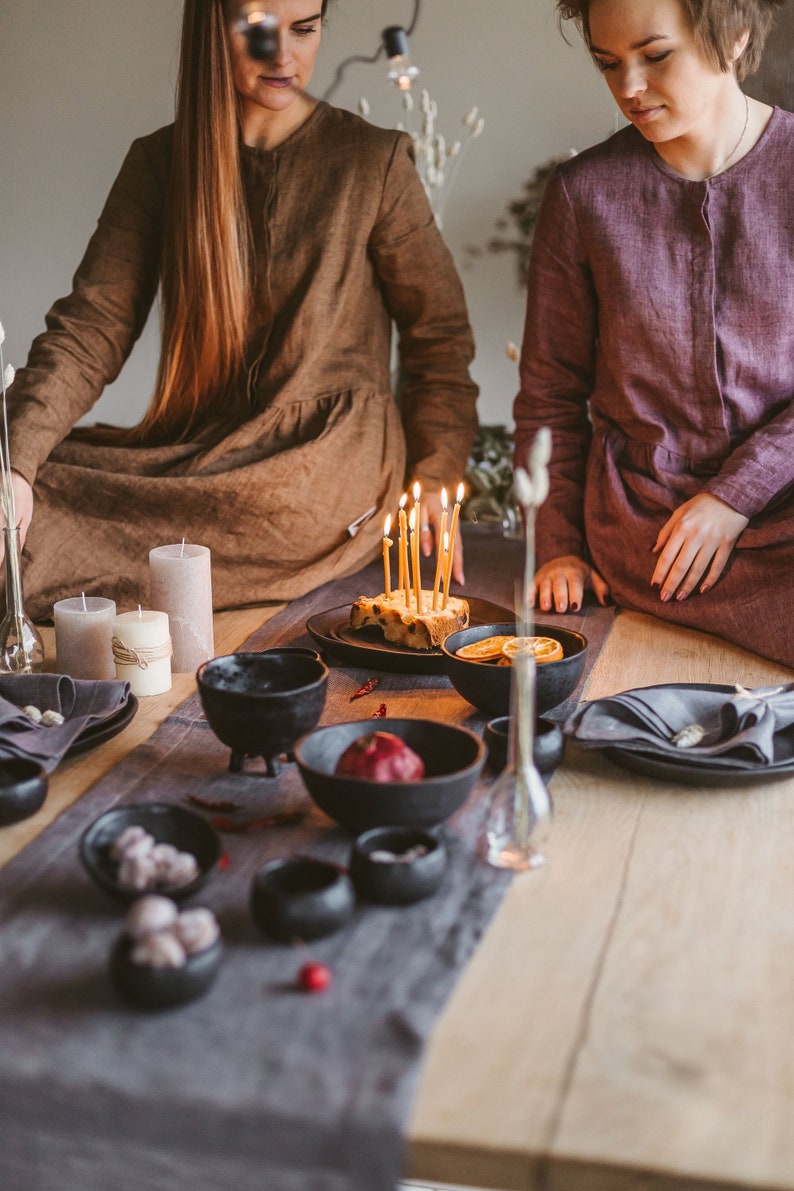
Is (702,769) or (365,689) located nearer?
(702,769)

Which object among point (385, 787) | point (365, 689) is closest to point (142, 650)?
point (365, 689)

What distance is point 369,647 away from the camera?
1.69m

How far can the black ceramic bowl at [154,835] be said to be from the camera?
100 cm

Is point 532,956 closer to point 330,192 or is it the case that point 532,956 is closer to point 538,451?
point 538,451

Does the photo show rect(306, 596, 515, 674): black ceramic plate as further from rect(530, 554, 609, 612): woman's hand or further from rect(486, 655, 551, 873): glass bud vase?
rect(486, 655, 551, 873): glass bud vase

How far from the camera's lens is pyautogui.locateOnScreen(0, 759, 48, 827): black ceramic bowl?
118cm

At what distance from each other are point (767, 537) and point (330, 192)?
103cm

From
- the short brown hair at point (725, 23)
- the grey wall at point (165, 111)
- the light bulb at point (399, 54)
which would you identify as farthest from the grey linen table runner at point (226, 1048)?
the grey wall at point (165, 111)

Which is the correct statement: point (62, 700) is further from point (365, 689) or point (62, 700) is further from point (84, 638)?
point (365, 689)

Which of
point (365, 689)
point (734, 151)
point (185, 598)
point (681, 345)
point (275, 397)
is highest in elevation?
point (734, 151)

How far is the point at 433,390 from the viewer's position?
7.77ft

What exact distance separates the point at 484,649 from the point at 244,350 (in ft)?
3.12

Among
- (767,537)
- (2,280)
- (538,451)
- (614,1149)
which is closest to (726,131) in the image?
(767,537)

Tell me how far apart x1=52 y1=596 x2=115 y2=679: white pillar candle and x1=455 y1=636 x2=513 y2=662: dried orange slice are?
494 millimetres
